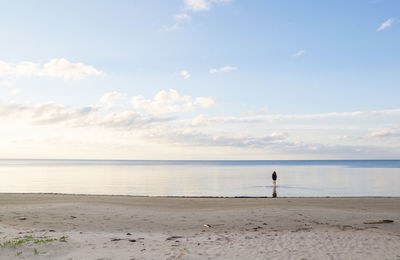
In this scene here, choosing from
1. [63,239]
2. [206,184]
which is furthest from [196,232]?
[206,184]

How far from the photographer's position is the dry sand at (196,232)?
1041cm

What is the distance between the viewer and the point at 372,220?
54.9ft

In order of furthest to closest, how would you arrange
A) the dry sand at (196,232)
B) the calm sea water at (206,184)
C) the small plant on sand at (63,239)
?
the calm sea water at (206,184)
the small plant on sand at (63,239)
the dry sand at (196,232)

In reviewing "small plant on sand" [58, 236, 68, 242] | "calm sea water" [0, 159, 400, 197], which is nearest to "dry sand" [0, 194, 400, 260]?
"small plant on sand" [58, 236, 68, 242]

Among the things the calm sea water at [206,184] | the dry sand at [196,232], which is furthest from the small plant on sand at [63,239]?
the calm sea water at [206,184]

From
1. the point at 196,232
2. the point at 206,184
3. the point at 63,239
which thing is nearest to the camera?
the point at 63,239

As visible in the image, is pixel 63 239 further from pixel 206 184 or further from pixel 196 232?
pixel 206 184

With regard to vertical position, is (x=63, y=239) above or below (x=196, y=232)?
above

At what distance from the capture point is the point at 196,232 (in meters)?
14.1

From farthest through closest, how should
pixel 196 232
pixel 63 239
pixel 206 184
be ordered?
1. pixel 206 184
2. pixel 196 232
3. pixel 63 239

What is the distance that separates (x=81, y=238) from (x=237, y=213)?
29.5 feet

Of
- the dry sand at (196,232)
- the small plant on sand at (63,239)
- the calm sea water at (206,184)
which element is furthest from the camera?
the calm sea water at (206,184)

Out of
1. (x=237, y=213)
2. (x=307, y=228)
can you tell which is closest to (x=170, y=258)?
(x=307, y=228)

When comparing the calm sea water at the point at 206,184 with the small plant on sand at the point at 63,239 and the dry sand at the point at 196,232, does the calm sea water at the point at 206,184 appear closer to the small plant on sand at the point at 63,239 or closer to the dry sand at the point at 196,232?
the dry sand at the point at 196,232
